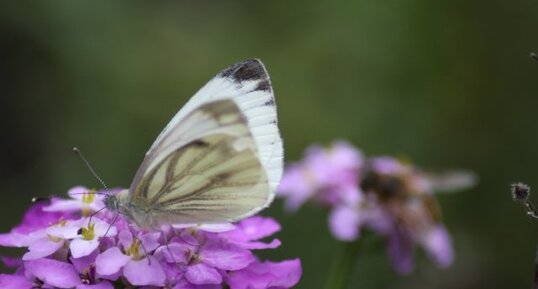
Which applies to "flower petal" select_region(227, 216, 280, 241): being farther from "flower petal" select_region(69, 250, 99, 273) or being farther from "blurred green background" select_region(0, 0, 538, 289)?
"blurred green background" select_region(0, 0, 538, 289)

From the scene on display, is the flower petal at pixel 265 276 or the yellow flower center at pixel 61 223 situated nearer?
the flower petal at pixel 265 276

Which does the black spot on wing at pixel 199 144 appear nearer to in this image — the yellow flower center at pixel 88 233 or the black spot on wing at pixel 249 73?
→ the black spot on wing at pixel 249 73

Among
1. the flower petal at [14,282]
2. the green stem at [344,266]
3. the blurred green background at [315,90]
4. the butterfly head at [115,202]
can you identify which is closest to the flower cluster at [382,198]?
the green stem at [344,266]

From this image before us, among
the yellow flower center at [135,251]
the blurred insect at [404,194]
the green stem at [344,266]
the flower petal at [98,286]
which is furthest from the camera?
the blurred insect at [404,194]

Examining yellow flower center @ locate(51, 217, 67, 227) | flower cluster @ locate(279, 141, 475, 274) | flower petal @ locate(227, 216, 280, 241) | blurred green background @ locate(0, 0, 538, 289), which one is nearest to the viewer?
yellow flower center @ locate(51, 217, 67, 227)

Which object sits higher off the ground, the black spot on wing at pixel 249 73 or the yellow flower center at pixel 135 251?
the black spot on wing at pixel 249 73

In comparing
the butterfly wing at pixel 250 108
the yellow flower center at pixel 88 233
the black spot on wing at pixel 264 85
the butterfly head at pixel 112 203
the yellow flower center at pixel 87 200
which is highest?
the black spot on wing at pixel 264 85

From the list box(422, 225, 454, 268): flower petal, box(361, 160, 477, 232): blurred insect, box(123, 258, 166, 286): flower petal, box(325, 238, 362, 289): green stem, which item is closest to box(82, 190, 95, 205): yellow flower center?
box(123, 258, 166, 286): flower petal
